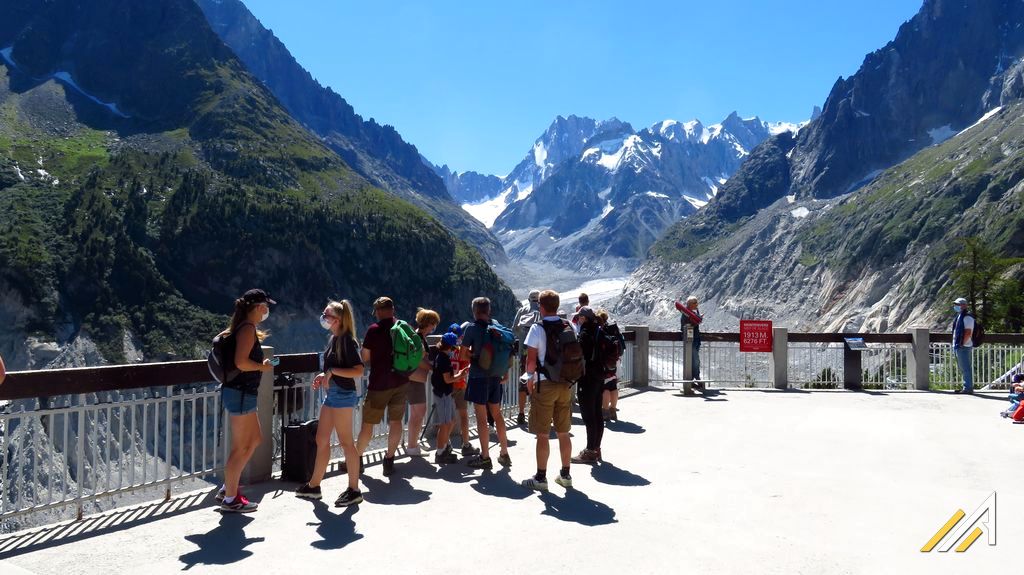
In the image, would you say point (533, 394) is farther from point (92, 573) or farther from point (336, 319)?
point (92, 573)

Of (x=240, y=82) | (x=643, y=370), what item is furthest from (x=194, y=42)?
(x=643, y=370)

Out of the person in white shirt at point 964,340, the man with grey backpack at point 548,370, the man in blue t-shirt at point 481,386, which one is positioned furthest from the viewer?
the person in white shirt at point 964,340

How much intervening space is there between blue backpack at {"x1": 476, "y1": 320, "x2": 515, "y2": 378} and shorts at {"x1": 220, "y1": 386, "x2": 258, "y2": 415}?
266 centimetres

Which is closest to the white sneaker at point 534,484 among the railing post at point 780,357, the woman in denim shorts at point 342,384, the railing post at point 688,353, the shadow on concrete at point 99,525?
the woman in denim shorts at point 342,384

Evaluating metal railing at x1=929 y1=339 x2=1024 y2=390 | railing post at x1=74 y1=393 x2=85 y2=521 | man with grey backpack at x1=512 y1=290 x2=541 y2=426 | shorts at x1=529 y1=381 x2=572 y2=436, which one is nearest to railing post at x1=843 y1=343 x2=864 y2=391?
metal railing at x1=929 y1=339 x2=1024 y2=390

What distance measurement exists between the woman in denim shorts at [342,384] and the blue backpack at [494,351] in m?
1.81

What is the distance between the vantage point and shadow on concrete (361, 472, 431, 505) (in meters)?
7.04

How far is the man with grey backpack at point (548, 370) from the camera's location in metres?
7.25

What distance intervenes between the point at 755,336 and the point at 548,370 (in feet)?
33.3

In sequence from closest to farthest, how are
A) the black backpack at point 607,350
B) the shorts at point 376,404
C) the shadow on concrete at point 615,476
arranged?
the shorts at point 376,404, the shadow on concrete at point 615,476, the black backpack at point 607,350

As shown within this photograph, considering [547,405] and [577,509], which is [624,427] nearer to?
[547,405]

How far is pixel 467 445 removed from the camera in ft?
29.5

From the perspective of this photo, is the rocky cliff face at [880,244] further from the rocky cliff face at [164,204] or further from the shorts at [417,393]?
the shorts at [417,393]

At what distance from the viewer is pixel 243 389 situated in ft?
20.9
